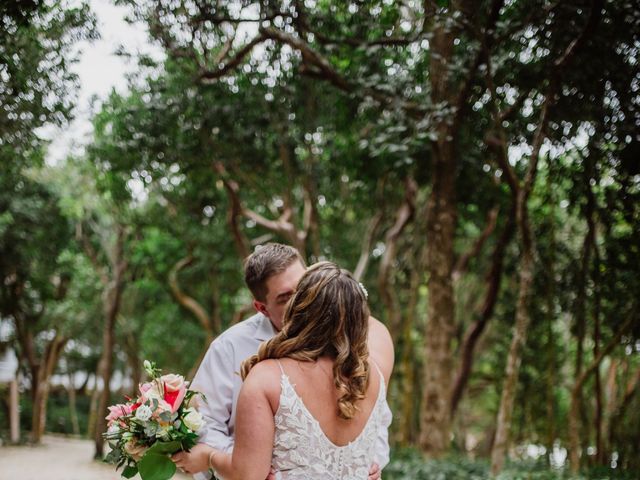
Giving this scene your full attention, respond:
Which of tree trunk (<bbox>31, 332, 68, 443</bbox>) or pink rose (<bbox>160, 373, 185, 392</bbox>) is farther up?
pink rose (<bbox>160, 373, 185, 392</bbox>)

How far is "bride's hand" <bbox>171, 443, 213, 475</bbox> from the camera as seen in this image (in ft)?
8.96

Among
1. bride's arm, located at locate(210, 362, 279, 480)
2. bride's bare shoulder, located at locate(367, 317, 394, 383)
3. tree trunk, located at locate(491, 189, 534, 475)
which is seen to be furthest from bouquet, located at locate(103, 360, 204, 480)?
tree trunk, located at locate(491, 189, 534, 475)

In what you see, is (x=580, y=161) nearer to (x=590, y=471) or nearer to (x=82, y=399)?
(x=590, y=471)

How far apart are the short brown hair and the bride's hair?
62 centimetres

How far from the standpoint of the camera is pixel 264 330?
10.5 ft

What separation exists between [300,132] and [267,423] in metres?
9.76

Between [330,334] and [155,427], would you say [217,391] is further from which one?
[330,334]

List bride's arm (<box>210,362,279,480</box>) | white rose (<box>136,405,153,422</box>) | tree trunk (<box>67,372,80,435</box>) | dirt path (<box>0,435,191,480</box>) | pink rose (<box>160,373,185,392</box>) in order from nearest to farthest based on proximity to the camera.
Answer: bride's arm (<box>210,362,279,480</box>) → white rose (<box>136,405,153,422</box>) → pink rose (<box>160,373,185,392</box>) → dirt path (<box>0,435,191,480</box>) → tree trunk (<box>67,372,80,435</box>)

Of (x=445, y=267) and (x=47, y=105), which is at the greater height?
(x=47, y=105)

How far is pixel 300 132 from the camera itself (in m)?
11.9

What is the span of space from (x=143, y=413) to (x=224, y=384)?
0.43 m

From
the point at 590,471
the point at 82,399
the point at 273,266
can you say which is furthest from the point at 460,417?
the point at 82,399

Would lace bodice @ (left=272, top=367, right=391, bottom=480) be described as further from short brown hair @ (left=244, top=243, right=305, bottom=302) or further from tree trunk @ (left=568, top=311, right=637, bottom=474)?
tree trunk @ (left=568, top=311, right=637, bottom=474)

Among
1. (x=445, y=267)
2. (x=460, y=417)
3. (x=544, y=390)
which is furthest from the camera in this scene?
(x=460, y=417)
